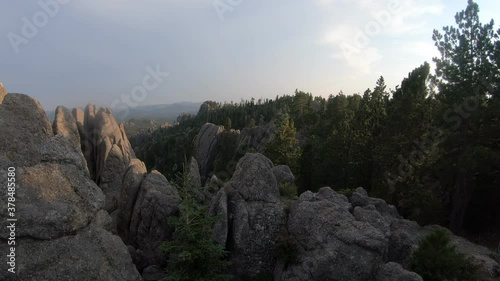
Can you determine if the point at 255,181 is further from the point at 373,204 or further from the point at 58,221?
the point at 58,221

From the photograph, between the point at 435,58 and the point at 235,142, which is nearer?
the point at 435,58

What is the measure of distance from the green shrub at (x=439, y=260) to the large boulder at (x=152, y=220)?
1738cm

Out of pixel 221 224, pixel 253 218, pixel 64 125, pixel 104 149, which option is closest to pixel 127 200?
pixel 221 224

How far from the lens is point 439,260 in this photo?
1945 cm

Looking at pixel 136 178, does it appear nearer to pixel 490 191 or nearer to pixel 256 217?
pixel 256 217

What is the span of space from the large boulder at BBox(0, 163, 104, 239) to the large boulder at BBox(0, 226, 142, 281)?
0.47m

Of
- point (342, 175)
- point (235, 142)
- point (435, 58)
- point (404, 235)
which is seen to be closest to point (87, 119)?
point (342, 175)

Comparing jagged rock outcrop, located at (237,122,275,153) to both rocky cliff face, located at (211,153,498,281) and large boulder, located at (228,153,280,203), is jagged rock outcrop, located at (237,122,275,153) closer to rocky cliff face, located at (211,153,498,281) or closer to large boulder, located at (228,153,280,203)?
large boulder, located at (228,153,280,203)

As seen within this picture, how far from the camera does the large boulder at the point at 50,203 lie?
15617mm

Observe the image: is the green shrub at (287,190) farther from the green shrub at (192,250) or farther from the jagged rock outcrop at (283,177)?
the green shrub at (192,250)

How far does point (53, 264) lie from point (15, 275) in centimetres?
152

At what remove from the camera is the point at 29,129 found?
21.4 metres

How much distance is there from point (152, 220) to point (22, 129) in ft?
35.9

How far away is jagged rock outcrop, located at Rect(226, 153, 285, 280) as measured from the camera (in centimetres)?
2212
